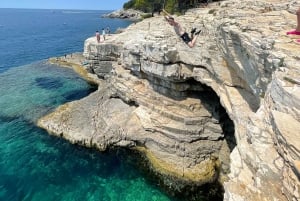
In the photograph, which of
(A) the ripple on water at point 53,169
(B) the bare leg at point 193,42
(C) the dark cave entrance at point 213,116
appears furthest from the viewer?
(B) the bare leg at point 193,42

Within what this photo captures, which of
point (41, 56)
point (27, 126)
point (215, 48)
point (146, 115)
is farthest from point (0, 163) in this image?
point (41, 56)

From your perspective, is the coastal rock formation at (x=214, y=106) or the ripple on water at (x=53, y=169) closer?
the coastal rock formation at (x=214, y=106)

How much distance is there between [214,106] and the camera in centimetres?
2452

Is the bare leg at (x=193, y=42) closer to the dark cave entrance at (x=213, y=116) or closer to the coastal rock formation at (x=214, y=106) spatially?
the coastal rock formation at (x=214, y=106)

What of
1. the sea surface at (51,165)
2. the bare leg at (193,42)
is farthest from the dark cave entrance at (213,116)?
the bare leg at (193,42)

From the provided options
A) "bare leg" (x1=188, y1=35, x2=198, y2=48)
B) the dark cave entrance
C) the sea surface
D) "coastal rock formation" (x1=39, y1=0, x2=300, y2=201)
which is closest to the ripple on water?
the sea surface

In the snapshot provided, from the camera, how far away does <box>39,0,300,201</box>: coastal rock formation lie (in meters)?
9.52

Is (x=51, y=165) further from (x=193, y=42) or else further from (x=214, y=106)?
(x=193, y=42)

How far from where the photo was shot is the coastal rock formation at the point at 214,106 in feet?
31.2

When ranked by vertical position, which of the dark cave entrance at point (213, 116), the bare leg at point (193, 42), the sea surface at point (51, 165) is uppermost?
the bare leg at point (193, 42)

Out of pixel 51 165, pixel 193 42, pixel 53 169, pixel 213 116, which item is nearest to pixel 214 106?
pixel 213 116

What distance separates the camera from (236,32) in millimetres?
15711

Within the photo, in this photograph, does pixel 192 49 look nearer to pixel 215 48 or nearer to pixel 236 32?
pixel 215 48

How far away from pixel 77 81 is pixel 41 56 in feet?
80.1
